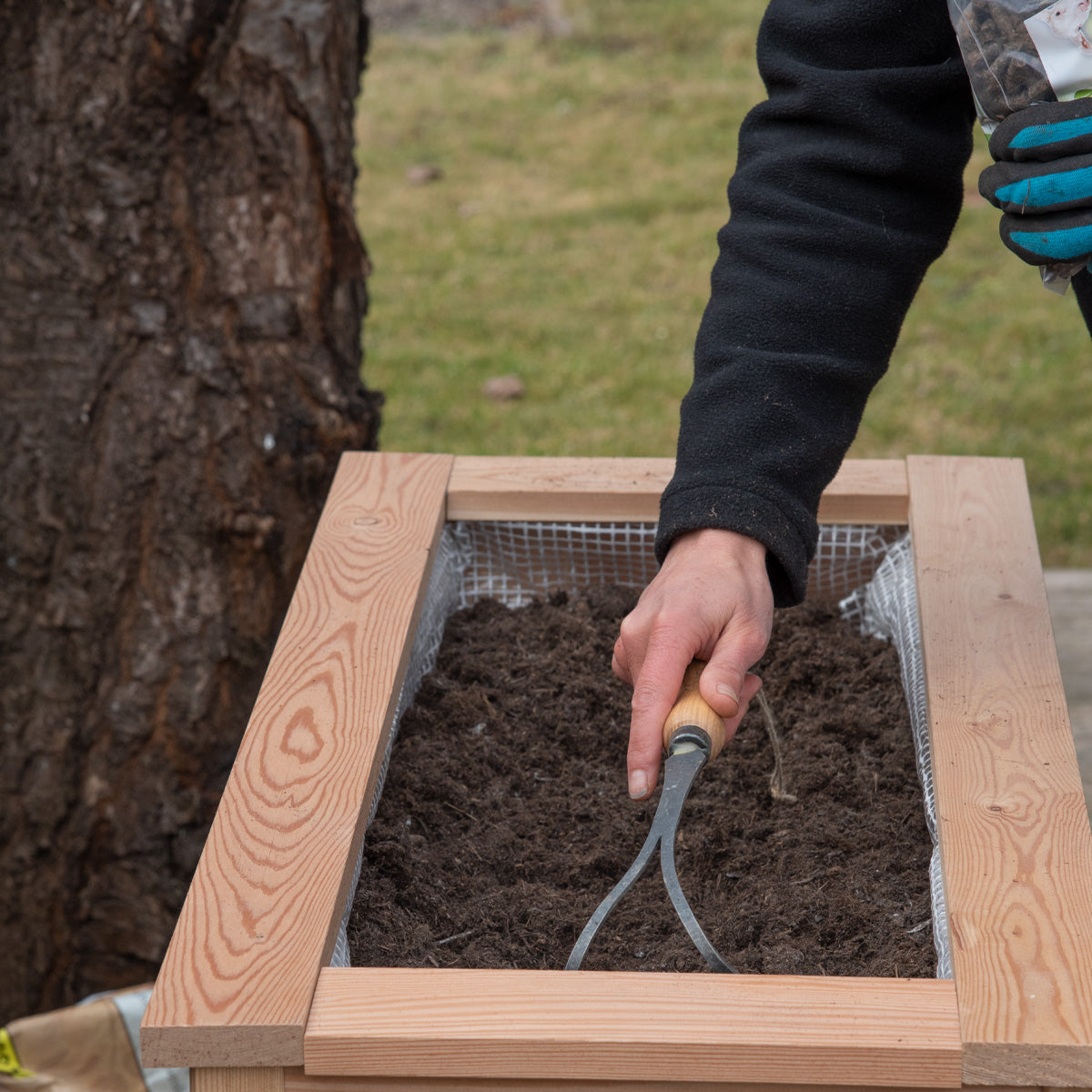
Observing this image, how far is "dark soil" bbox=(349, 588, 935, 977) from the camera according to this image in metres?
1.19

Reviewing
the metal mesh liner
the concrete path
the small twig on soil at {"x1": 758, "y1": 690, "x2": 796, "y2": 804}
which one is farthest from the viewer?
the concrete path

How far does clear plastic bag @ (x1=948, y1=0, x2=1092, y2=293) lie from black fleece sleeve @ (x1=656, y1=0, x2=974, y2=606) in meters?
0.11

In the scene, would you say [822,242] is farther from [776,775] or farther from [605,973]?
[605,973]

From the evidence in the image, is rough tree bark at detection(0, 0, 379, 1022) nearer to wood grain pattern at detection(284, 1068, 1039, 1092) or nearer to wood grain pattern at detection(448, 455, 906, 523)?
wood grain pattern at detection(448, 455, 906, 523)

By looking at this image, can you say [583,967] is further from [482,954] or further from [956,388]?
[956,388]

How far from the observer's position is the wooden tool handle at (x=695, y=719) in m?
1.10

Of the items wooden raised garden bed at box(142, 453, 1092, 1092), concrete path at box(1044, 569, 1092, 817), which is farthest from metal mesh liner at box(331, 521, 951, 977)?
concrete path at box(1044, 569, 1092, 817)

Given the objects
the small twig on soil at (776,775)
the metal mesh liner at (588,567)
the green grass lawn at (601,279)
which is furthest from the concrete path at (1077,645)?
the small twig on soil at (776,775)

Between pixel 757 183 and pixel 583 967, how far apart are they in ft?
2.71

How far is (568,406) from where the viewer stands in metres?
3.88

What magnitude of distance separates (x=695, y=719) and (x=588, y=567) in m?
0.75

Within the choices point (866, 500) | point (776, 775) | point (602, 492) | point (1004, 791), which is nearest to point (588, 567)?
point (602, 492)

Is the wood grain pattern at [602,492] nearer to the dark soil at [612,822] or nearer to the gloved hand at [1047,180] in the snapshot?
the dark soil at [612,822]

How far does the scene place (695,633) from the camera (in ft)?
3.77
